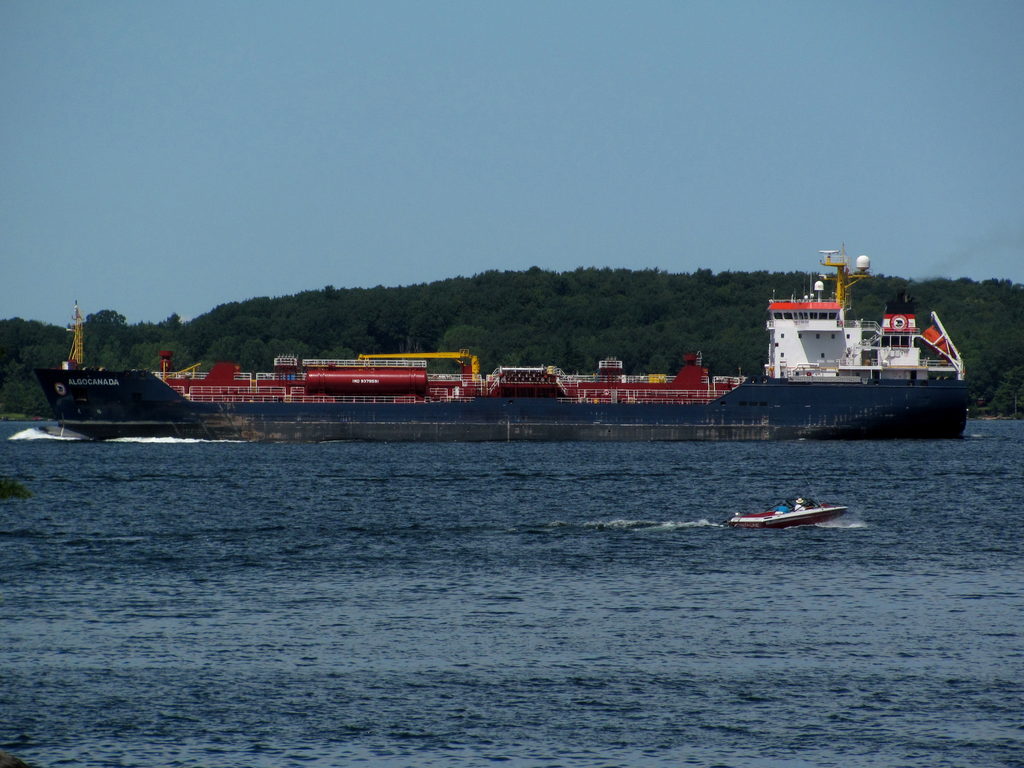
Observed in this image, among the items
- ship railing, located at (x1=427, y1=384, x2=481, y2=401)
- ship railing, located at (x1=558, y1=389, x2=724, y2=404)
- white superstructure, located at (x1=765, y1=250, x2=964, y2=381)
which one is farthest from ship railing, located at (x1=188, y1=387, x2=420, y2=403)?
white superstructure, located at (x1=765, y1=250, x2=964, y2=381)

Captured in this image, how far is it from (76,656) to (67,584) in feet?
27.6

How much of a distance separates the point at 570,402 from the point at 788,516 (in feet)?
147

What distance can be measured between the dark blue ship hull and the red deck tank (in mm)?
1973

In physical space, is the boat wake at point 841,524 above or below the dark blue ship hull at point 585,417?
below

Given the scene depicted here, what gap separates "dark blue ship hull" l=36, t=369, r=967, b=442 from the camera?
85.8m

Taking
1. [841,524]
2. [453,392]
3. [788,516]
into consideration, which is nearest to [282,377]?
[453,392]

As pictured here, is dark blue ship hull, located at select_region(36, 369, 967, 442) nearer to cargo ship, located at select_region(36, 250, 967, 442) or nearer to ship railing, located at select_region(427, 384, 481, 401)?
cargo ship, located at select_region(36, 250, 967, 442)

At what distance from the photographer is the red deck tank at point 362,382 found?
8812 centimetres

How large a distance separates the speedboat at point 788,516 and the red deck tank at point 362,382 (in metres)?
46.8

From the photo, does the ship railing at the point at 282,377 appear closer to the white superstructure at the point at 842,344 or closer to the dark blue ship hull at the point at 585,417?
the dark blue ship hull at the point at 585,417

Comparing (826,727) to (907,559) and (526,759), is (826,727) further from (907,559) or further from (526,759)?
(907,559)

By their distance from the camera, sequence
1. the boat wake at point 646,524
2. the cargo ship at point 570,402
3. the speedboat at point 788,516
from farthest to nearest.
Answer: the cargo ship at point 570,402 < the boat wake at point 646,524 < the speedboat at point 788,516

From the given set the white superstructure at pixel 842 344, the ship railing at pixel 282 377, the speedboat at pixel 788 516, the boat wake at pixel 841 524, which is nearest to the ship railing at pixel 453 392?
the ship railing at pixel 282 377

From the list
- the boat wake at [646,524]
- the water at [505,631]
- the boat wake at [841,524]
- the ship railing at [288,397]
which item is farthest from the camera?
the ship railing at [288,397]
